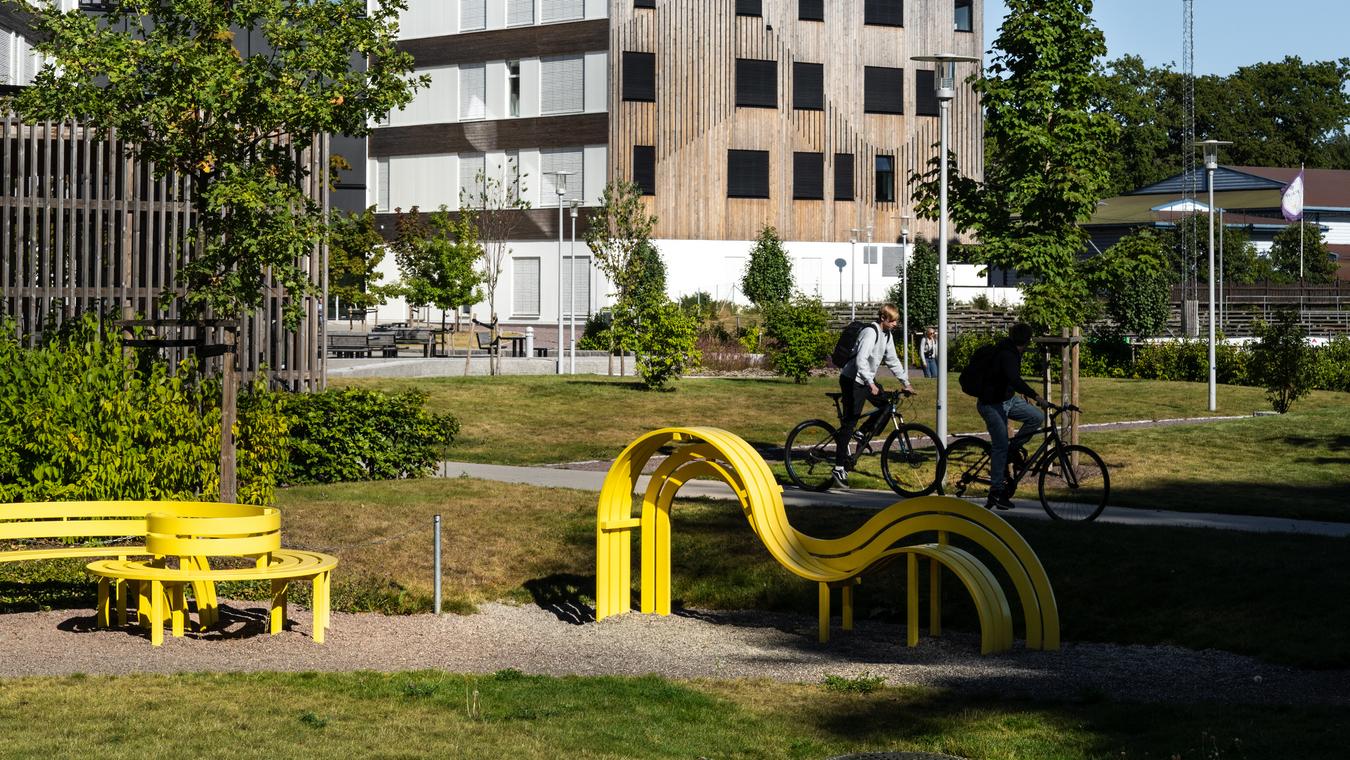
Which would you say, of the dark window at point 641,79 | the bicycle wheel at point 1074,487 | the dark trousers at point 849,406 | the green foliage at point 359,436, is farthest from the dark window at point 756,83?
the bicycle wheel at point 1074,487

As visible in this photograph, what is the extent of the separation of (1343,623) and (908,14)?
52.2 metres

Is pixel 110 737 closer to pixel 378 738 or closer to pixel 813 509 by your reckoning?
pixel 378 738

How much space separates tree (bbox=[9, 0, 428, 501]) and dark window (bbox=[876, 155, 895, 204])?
4547 cm

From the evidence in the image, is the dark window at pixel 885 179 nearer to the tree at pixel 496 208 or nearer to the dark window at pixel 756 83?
the dark window at pixel 756 83

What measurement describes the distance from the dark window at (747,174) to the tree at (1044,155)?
3704 centimetres

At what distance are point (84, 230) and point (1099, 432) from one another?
49.8ft

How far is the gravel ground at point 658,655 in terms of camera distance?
945 cm

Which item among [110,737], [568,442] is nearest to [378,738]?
[110,737]

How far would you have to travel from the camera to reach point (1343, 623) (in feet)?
34.3

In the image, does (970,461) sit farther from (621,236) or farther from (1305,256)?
(1305,256)

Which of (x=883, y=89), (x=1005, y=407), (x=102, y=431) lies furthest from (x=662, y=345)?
(x=883, y=89)

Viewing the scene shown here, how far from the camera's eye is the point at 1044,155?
20078mm

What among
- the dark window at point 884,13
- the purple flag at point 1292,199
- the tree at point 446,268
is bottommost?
the tree at point 446,268

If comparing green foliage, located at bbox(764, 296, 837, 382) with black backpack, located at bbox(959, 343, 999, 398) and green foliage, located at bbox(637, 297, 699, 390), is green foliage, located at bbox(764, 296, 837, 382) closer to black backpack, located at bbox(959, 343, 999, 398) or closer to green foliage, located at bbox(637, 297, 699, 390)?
green foliage, located at bbox(637, 297, 699, 390)
